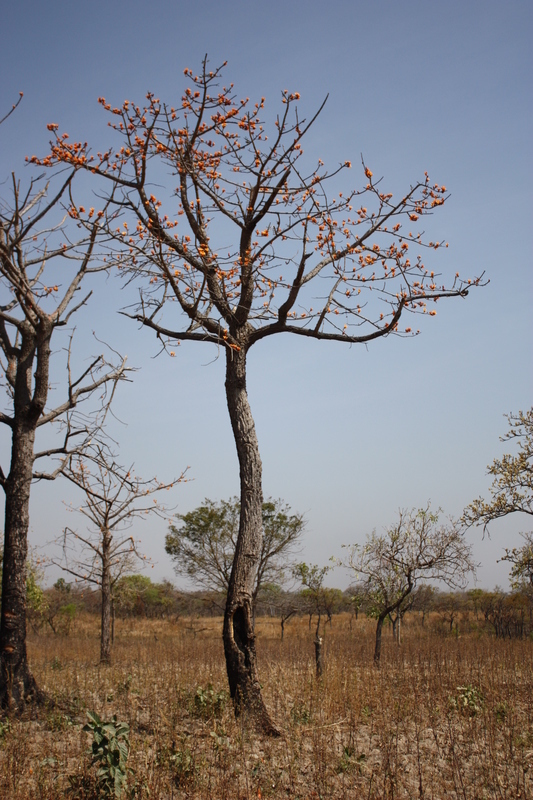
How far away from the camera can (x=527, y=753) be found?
5.13 meters

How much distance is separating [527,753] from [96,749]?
3.84 m

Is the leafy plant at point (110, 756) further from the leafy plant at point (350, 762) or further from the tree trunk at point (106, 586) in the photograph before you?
the tree trunk at point (106, 586)

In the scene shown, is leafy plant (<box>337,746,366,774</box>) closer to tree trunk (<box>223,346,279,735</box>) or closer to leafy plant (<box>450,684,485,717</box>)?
tree trunk (<box>223,346,279,735</box>)

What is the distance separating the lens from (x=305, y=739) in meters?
5.61

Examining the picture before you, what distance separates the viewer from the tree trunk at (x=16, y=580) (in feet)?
20.9

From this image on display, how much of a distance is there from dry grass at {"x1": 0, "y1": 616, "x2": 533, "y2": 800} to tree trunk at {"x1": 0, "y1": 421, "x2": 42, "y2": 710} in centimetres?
46

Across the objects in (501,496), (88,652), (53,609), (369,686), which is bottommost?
(53,609)

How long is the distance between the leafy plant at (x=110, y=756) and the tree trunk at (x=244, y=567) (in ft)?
5.35

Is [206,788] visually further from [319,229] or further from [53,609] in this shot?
[53,609]

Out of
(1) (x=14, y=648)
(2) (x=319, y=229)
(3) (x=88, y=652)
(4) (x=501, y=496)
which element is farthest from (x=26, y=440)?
(4) (x=501, y=496)

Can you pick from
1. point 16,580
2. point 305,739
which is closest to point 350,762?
point 305,739

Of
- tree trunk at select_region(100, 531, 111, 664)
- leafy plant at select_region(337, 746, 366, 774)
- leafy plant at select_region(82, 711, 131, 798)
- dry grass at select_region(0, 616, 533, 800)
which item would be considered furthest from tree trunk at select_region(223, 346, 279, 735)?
tree trunk at select_region(100, 531, 111, 664)

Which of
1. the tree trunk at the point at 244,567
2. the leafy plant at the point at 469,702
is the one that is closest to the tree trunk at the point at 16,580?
the tree trunk at the point at 244,567

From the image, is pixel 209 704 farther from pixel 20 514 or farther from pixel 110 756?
pixel 20 514
